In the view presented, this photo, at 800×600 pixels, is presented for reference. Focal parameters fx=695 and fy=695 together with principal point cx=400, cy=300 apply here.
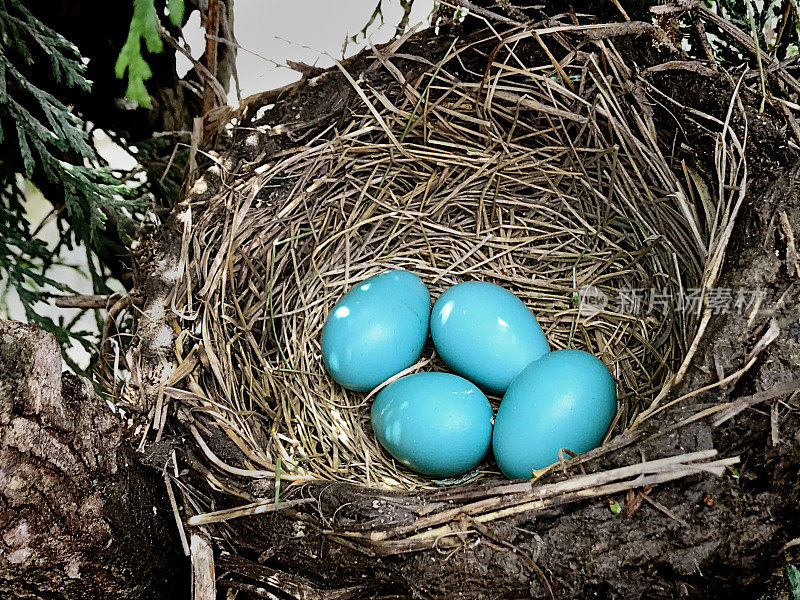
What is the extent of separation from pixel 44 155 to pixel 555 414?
1.24 m

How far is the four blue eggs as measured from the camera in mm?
1339

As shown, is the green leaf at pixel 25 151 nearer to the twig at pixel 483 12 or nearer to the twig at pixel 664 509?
the twig at pixel 483 12

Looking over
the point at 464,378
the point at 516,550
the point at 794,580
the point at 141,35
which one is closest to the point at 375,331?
the point at 464,378

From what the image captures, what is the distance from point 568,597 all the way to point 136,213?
4.79 ft

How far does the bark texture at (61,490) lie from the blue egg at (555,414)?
68 cm

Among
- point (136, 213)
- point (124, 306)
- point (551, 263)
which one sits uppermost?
point (136, 213)

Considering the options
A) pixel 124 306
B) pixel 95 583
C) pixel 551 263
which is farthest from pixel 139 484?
pixel 551 263

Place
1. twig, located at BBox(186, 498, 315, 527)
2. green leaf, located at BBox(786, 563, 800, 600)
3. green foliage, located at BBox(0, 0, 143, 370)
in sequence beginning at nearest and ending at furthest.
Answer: green leaf, located at BBox(786, 563, 800, 600) → twig, located at BBox(186, 498, 315, 527) → green foliage, located at BBox(0, 0, 143, 370)

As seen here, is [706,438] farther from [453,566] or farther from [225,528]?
[225,528]

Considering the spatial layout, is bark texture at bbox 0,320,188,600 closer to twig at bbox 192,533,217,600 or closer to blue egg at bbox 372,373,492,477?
twig at bbox 192,533,217,600

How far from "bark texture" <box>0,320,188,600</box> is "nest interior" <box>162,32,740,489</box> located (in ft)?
0.77

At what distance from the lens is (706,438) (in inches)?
41.1

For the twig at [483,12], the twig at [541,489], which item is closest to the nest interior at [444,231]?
the twig at [483,12]

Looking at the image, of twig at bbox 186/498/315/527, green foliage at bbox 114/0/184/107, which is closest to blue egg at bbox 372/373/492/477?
twig at bbox 186/498/315/527
